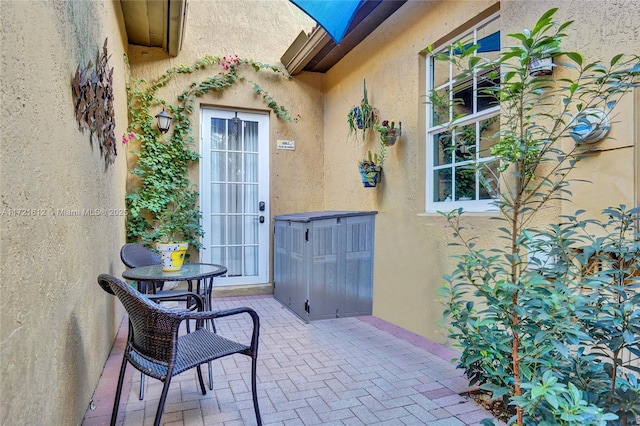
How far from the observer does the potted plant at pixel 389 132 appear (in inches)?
137

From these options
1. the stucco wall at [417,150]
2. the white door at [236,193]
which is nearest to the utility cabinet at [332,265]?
the stucco wall at [417,150]

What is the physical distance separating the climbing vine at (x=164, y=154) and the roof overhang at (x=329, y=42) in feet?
Answer: 2.81

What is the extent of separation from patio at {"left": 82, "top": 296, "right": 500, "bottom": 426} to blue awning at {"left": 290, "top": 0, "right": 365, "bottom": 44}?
2818 mm

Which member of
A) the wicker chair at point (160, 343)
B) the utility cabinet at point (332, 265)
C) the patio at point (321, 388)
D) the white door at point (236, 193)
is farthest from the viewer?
the white door at point (236, 193)

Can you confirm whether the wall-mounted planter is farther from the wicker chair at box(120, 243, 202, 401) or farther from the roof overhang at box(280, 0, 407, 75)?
the wicker chair at box(120, 243, 202, 401)

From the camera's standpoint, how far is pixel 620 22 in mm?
1776

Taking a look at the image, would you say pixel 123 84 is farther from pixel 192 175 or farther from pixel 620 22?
pixel 620 22

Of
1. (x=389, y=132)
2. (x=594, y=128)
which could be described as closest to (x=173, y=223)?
(x=389, y=132)

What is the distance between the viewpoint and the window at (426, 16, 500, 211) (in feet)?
8.73

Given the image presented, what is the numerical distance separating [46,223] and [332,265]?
9.02 feet

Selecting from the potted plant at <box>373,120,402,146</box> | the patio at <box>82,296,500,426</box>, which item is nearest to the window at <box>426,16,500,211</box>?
the potted plant at <box>373,120,402,146</box>

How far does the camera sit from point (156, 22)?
154 inches

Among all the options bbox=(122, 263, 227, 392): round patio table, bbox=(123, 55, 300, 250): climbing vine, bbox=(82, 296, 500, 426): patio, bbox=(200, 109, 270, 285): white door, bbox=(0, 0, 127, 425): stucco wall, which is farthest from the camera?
bbox=(200, 109, 270, 285): white door

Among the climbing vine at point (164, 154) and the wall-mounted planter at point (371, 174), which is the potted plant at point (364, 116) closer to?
the wall-mounted planter at point (371, 174)
